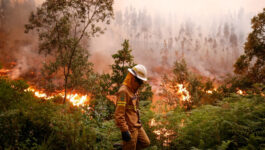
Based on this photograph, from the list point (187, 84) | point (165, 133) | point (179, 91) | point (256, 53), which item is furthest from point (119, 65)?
point (256, 53)

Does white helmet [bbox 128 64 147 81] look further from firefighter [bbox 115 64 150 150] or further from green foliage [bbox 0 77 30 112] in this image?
green foliage [bbox 0 77 30 112]

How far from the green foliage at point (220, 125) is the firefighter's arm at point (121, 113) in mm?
2066

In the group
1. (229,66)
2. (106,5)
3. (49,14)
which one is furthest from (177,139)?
(229,66)

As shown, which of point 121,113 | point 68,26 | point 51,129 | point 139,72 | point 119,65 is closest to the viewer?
point 121,113

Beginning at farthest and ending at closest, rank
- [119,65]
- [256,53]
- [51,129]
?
1. [256,53]
2. [119,65]
3. [51,129]

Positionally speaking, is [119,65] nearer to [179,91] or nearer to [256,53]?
[179,91]

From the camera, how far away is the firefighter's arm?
143 inches

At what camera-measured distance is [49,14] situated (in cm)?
1931

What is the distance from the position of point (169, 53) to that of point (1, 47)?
99.3 m

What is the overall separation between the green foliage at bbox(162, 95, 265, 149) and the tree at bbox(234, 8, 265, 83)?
49.1ft

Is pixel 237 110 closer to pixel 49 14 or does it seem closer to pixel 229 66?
pixel 49 14

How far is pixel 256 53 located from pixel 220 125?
16640 mm

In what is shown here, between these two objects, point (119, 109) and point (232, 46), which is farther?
point (232, 46)

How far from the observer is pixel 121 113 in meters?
3.71
